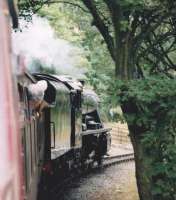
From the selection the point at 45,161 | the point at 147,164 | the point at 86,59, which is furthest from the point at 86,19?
the point at 86,59

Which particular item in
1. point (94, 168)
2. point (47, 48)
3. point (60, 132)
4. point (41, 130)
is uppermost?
point (47, 48)

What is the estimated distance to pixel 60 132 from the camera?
15.9 meters

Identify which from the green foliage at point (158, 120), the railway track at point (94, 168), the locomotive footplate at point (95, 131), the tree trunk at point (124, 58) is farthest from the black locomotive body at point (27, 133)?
the locomotive footplate at point (95, 131)

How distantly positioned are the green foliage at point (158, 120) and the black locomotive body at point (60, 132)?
1595 mm

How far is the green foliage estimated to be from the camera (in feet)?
33.4

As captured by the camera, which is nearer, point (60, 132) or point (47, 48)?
point (60, 132)

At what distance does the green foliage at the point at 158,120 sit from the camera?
33.4 ft

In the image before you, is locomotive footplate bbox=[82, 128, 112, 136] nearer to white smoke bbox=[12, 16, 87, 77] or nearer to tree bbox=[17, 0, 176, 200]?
white smoke bbox=[12, 16, 87, 77]

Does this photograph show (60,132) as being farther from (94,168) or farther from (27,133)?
(94,168)

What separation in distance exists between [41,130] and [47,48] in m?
13.6

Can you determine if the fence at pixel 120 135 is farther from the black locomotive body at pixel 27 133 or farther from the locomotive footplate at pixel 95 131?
the black locomotive body at pixel 27 133

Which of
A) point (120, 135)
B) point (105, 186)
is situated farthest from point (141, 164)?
point (120, 135)

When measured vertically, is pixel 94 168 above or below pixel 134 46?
below

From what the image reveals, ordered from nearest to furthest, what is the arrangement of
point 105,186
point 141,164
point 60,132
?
point 141,164 < point 60,132 < point 105,186
